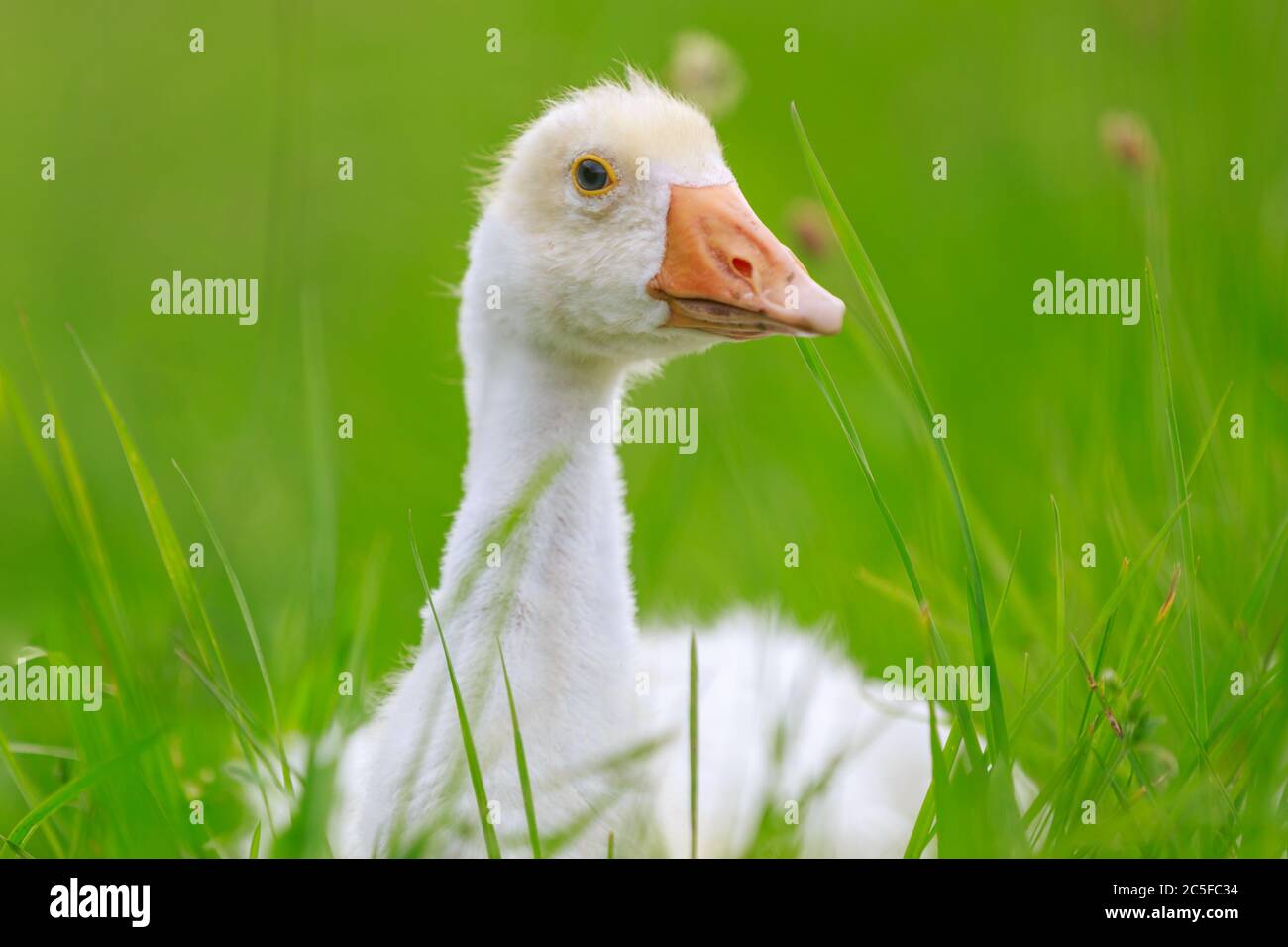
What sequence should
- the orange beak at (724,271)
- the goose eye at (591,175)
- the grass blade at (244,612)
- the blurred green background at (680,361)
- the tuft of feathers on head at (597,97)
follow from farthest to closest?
the blurred green background at (680,361) → the tuft of feathers on head at (597,97) → the goose eye at (591,175) → the orange beak at (724,271) → the grass blade at (244,612)

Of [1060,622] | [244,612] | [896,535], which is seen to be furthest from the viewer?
[1060,622]

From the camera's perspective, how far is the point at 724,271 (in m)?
3.29

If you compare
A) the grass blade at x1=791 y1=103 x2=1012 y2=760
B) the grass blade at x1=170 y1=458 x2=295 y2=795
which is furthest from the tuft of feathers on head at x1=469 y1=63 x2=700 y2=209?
the grass blade at x1=170 y1=458 x2=295 y2=795

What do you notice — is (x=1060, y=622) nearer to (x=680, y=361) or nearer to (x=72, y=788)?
(x=72, y=788)
